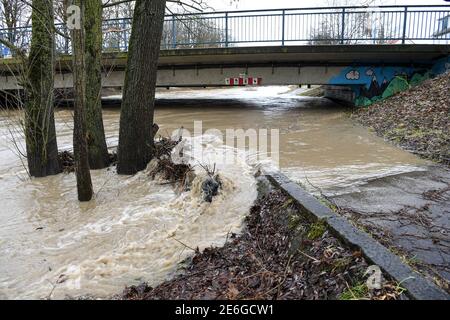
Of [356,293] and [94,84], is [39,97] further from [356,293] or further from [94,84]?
[356,293]

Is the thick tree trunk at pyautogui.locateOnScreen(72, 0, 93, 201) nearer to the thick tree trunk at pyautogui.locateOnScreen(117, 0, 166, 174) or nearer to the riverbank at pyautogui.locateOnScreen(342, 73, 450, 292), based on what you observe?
the thick tree trunk at pyautogui.locateOnScreen(117, 0, 166, 174)

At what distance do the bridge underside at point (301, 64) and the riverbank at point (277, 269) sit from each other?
1188 cm

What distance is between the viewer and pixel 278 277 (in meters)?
→ 3.50

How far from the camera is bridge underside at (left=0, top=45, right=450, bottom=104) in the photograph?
15641 millimetres

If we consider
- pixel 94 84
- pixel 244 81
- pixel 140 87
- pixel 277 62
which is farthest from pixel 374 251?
pixel 244 81

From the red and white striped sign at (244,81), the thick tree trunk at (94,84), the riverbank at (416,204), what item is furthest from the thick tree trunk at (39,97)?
the red and white striped sign at (244,81)

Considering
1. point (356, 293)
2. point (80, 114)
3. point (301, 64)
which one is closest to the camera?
point (356, 293)

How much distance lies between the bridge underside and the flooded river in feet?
22.5

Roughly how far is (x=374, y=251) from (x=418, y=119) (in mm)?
8323

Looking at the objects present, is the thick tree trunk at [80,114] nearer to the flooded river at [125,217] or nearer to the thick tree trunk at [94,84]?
the flooded river at [125,217]

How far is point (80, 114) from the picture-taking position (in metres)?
6.20

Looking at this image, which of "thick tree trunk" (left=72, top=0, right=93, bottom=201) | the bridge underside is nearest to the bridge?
the bridge underside
